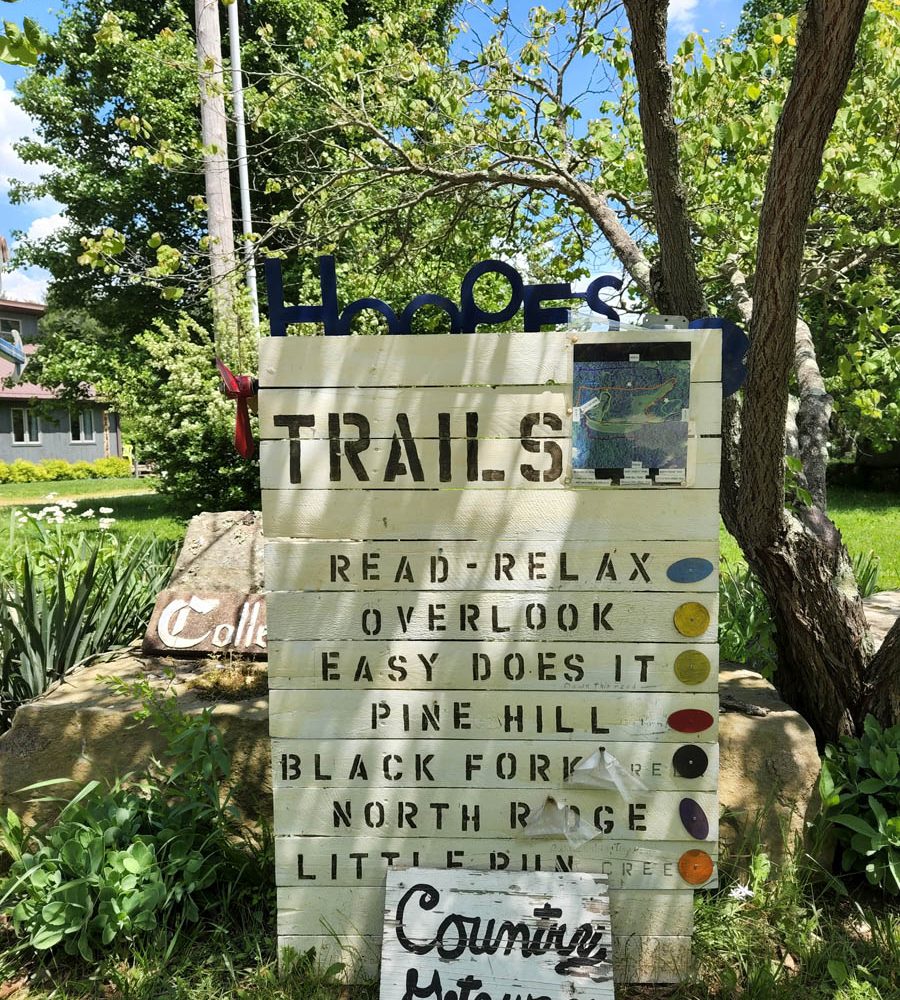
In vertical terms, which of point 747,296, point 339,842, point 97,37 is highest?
Answer: point 97,37

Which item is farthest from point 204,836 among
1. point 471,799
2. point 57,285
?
point 57,285

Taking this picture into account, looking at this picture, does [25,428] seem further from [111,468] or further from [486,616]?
[486,616]

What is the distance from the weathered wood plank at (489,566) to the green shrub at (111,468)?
1168 inches

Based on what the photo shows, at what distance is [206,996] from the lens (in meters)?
2.28

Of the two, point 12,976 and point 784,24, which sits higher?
point 784,24

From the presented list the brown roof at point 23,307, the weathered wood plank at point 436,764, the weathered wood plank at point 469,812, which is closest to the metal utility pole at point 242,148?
the weathered wood plank at point 436,764

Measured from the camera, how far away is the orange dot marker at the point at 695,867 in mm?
2299

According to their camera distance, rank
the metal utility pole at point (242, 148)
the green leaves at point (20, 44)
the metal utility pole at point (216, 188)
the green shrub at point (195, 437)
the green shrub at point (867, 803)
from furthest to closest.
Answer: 1. the green shrub at point (195, 437)
2. the metal utility pole at point (216, 188)
3. the metal utility pole at point (242, 148)
4. the green shrub at point (867, 803)
5. the green leaves at point (20, 44)

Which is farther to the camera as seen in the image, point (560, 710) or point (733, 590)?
point (733, 590)

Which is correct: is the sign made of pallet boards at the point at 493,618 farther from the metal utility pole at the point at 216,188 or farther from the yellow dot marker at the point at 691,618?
the metal utility pole at the point at 216,188

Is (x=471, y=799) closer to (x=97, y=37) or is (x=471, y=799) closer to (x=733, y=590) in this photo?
(x=733, y=590)

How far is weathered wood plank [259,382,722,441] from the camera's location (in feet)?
7.24

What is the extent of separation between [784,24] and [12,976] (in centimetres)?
491

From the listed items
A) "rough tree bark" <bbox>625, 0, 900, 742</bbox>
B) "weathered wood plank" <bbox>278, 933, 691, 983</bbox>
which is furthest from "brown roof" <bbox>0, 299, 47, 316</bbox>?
"weathered wood plank" <bbox>278, 933, 691, 983</bbox>
